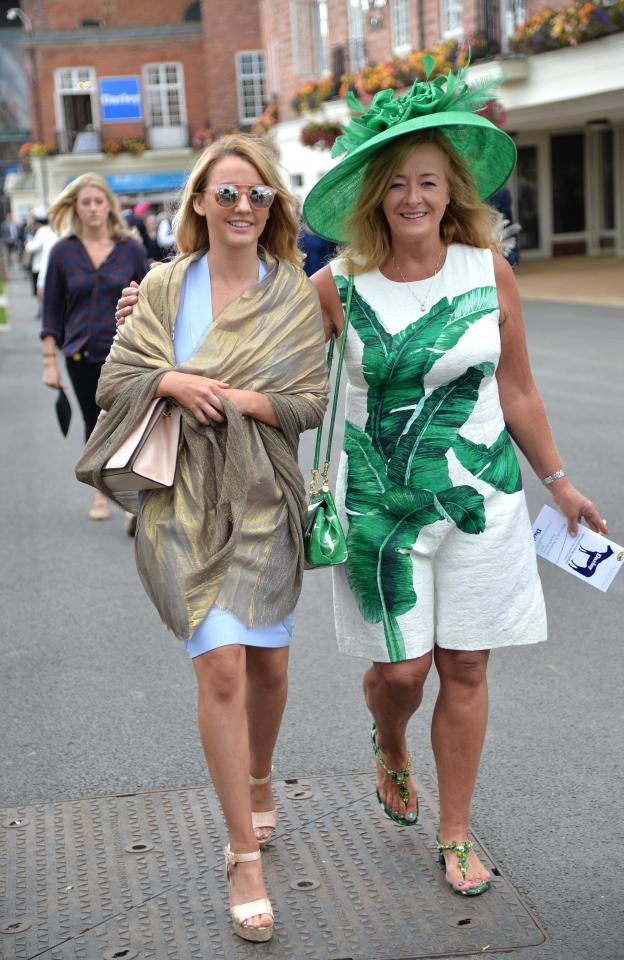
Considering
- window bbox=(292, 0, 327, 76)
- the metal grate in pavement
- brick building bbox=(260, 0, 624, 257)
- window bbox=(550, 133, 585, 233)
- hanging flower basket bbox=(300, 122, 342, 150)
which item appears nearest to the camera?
the metal grate in pavement

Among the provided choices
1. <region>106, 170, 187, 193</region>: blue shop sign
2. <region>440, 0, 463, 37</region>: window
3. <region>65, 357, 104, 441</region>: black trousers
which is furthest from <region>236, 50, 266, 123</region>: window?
<region>65, 357, 104, 441</region>: black trousers

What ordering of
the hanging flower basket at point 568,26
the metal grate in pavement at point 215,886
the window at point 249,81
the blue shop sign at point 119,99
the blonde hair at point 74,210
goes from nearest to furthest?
the metal grate in pavement at point 215,886 → the blonde hair at point 74,210 → the hanging flower basket at point 568,26 → the window at point 249,81 → the blue shop sign at point 119,99

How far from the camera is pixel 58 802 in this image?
4.14 meters

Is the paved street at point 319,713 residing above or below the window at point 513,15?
below

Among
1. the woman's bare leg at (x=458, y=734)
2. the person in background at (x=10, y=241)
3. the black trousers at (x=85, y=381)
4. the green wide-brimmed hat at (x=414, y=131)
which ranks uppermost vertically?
the green wide-brimmed hat at (x=414, y=131)

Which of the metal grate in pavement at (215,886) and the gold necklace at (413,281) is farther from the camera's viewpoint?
the gold necklace at (413,281)

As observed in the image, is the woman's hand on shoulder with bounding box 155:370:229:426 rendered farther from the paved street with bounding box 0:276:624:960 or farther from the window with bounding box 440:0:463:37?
the window with bounding box 440:0:463:37

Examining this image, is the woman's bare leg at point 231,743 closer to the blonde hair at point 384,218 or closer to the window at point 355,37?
the blonde hair at point 384,218

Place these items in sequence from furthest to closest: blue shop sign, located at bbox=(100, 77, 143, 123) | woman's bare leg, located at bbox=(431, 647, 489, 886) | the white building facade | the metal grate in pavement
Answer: blue shop sign, located at bbox=(100, 77, 143, 123), the white building facade, woman's bare leg, located at bbox=(431, 647, 489, 886), the metal grate in pavement

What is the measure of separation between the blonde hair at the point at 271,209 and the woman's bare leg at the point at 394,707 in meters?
1.12

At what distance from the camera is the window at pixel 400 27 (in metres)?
28.0

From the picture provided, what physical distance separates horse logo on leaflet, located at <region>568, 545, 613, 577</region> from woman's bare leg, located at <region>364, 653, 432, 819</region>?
0.51 meters

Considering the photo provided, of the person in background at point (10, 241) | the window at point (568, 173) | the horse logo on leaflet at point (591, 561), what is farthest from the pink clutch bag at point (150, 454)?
the person in background at point (10, 241)

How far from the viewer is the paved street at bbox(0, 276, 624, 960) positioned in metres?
3.67
